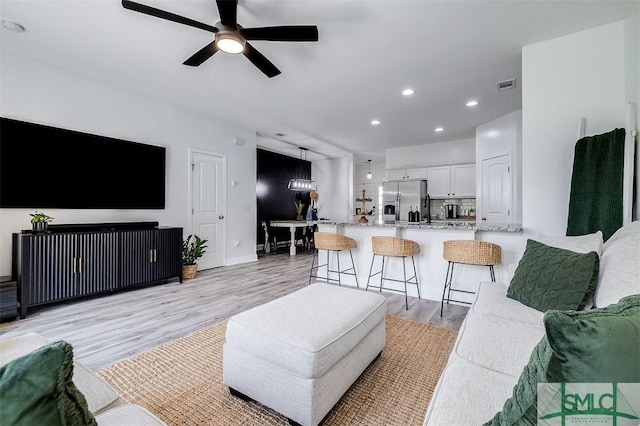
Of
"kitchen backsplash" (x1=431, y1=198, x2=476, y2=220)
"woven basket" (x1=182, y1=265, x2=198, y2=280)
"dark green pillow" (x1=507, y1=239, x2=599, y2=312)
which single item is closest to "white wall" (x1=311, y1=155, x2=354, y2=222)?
"kitchen backsplash" (x1=431, y1=198, x2=476, y2=220)

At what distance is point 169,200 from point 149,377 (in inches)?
124

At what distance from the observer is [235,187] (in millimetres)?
5477

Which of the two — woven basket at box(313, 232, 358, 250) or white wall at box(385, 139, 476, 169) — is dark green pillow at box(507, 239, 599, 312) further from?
white wall at box(385, 139, 476, 169)

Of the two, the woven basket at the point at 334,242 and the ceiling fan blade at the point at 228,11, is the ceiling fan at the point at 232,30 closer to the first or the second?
the ceiling fan blade at the point at 228,11

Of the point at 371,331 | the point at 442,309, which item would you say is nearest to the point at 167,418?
the point at 371,331

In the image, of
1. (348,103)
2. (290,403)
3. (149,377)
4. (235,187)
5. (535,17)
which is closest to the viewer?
(290,403)

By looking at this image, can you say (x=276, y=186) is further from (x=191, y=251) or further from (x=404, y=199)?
(x=191, y=251)

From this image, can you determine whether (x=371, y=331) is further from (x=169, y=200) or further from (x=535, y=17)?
(x=169, y=200)

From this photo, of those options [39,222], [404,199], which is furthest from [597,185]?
[39,222]

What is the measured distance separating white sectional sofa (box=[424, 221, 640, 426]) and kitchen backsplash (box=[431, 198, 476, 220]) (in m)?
4.83

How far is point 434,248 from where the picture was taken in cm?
348

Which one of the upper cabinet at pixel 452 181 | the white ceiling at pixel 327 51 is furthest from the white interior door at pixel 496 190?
the upper cabinet at pixel 452 181

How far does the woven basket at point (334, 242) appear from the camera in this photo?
3641 mm

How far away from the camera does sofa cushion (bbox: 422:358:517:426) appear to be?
2.81 ft
